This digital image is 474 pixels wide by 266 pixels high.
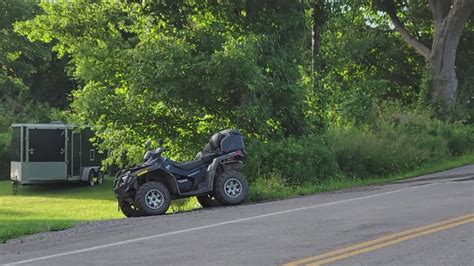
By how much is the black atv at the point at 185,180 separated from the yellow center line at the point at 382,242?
537 centimetres

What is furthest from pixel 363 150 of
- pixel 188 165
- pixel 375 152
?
pixel 188 165

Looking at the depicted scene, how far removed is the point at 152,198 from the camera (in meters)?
12.5

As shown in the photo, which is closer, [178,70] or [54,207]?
[178,70]

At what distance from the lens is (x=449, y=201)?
11750 mm

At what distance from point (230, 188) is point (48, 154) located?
43.3ft

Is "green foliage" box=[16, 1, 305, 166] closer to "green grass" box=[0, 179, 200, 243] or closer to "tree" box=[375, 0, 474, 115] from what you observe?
"green grass" box=[0, 179, 200, 243]

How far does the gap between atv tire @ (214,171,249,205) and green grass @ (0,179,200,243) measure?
4.90ft

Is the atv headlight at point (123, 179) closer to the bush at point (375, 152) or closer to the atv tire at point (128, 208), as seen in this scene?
the atv tire at point (128, 208)

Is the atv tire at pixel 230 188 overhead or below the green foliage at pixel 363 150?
below

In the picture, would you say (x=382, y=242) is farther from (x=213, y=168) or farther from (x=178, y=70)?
(x=178, y=70)

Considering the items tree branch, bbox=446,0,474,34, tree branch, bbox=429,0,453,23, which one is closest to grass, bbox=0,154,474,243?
tree branch, bbox=446,0,474,34

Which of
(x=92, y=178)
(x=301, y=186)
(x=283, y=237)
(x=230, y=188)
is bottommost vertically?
(x=92, y=178)

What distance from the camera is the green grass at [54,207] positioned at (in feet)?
35.0

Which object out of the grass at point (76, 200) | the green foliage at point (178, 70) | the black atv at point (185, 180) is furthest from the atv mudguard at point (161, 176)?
the green foliage at point (178, 70)
